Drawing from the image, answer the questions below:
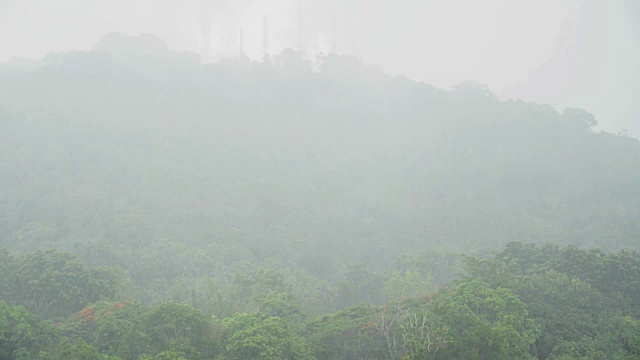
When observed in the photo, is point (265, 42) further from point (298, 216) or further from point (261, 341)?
point (261, 341)

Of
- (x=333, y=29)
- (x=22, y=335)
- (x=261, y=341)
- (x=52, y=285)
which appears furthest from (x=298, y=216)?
(x=333, y=29)

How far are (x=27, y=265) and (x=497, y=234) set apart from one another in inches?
1465

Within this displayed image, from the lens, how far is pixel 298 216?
4697 cm

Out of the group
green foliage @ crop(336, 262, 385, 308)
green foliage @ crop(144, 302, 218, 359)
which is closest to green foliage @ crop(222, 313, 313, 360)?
green foliage @ crop(144, 302, 218, 359)

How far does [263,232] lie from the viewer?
140ft

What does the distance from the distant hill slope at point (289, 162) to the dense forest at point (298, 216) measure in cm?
25

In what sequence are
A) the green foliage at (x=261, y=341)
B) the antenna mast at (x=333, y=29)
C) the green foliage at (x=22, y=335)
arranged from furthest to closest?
the antenna mast at (x=333, y=29), the green foliage at (x=22, y=335), the green foliage at (x=261, y=341)

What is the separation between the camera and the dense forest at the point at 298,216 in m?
17.9

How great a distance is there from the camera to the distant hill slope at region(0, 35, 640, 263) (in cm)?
4169

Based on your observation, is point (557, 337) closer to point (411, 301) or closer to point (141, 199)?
point (411, 301)

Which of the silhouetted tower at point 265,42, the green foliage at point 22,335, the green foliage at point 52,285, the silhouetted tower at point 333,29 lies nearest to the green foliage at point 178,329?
the green foliage at point 22,335

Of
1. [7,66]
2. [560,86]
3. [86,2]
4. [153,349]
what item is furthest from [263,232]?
[560,86]

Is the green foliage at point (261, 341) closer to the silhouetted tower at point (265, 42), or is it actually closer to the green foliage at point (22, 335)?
the green foliage at point (22, 335)

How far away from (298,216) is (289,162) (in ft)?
34.9
